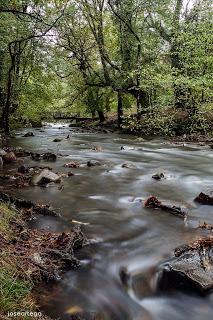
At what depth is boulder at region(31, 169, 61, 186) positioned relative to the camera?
8070mm

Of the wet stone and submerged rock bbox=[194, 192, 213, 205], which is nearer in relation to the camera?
submerged rock bbox=[194, 192, 213, 205]

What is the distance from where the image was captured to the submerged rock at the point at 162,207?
623cm

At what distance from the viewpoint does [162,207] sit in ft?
21.3

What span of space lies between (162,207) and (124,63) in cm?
1814

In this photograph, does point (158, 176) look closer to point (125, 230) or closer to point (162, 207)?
point (162, 207)

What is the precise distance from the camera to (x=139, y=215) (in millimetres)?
6145

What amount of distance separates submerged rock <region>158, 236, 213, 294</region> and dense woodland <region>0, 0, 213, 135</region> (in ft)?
40.1

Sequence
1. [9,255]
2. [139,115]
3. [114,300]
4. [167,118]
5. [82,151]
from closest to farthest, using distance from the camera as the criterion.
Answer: [114,300], [9,255], [82,151], [167,118], [139,115]

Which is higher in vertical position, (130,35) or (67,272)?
(130,35)

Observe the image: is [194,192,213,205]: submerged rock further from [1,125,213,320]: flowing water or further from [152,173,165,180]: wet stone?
[152,173,165,180]: wet stone

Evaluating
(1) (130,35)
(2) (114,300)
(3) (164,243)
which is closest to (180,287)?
(2) (114,300)

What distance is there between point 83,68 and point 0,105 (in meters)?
6.68

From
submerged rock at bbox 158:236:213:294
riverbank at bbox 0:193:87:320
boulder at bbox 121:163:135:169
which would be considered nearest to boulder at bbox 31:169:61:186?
riverbank at bbox 0:193:87:320

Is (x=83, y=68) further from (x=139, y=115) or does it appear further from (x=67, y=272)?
(x=67, y=272)
